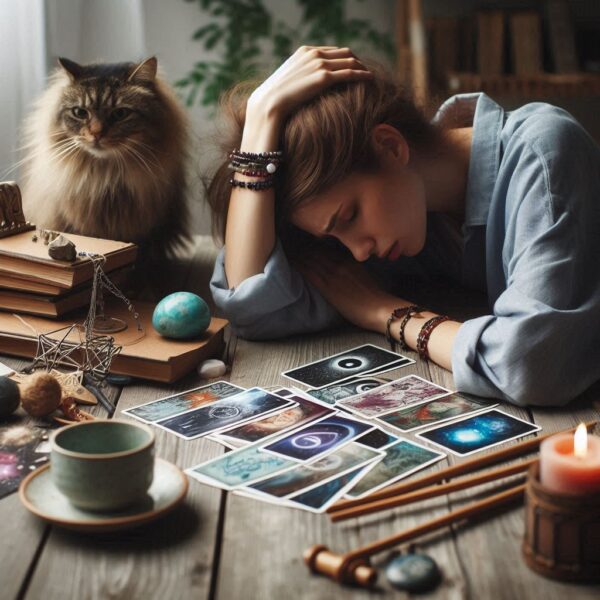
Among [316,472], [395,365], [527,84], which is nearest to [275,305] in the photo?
[395,365]

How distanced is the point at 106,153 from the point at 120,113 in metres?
0.10

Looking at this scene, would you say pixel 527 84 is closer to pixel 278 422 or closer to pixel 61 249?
pixel 61 249

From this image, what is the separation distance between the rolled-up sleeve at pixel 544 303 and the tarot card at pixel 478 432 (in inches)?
2.6

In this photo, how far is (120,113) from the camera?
2.00 meters

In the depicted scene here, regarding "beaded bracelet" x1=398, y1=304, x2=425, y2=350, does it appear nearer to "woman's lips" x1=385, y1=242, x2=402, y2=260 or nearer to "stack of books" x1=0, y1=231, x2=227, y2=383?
"woman's lips" x1=385, y1=242, x2=402, y2=260

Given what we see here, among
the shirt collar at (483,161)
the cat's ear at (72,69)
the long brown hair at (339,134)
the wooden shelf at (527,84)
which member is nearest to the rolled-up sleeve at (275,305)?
the long brown hair at (339,134)

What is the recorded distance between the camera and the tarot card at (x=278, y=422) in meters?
1.33

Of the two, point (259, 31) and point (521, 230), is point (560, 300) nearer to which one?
point (521, 230)

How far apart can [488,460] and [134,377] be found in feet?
2.12

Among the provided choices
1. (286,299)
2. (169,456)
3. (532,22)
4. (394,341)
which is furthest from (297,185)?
(532,22)

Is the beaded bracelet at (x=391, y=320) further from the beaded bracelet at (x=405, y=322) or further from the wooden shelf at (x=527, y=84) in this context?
the wooden shelf at (x=527, y=84)

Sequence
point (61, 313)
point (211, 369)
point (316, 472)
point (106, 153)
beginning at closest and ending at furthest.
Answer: point (316, 472) < point (211, 369) < point (61, 313) < point (106, 153)

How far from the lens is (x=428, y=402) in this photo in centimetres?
145

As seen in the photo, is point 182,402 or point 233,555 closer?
point 233,555
